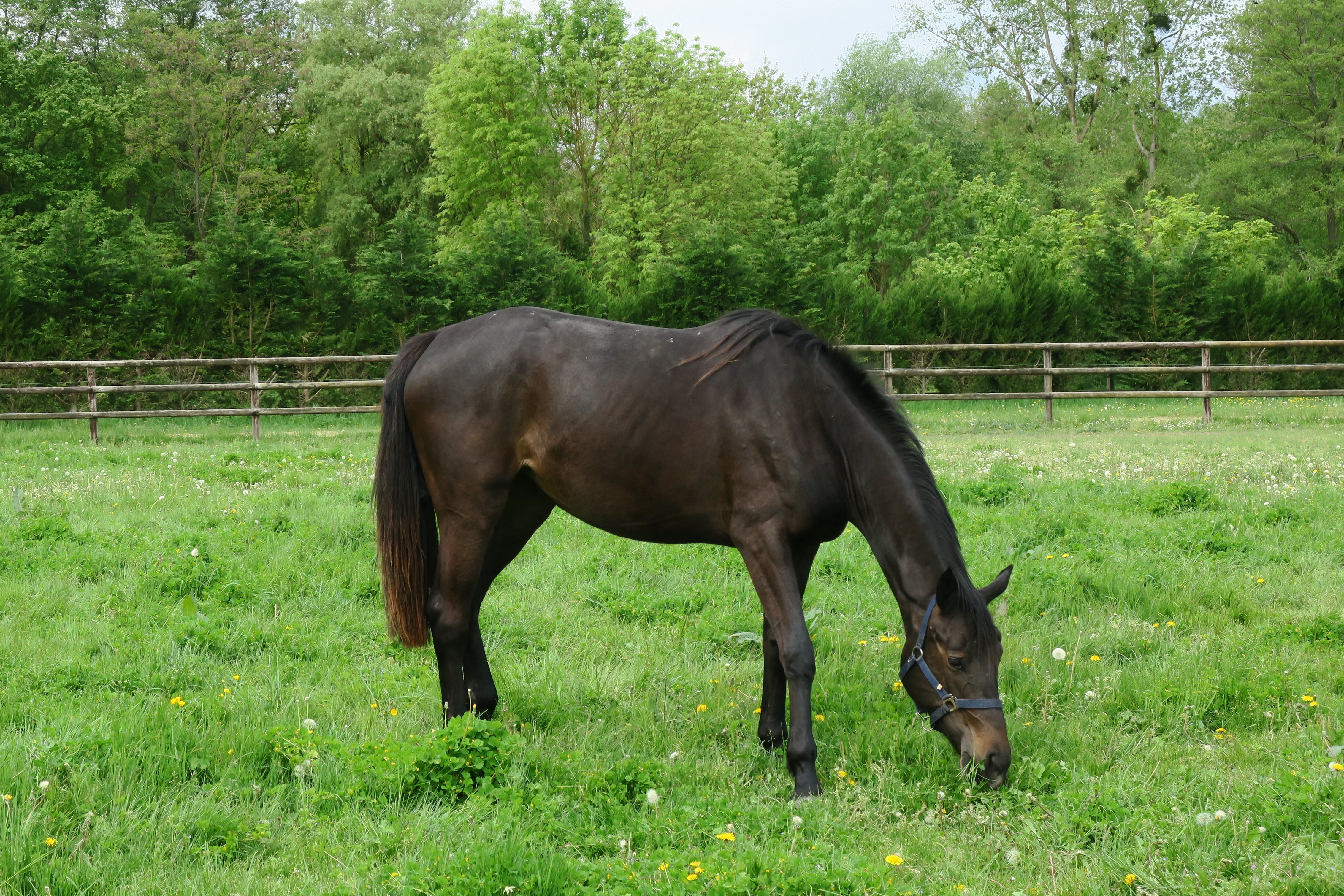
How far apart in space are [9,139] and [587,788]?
3125 centimetres

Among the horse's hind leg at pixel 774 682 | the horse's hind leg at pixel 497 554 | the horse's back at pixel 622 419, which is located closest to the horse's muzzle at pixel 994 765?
the horse's hind leg at pixel 774 682

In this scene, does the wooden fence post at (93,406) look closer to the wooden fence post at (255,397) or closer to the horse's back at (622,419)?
the wooden fence post at (255,397)

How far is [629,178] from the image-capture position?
29.4 m

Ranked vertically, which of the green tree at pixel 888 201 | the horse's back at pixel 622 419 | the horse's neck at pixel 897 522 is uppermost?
the green tree at pixel 888 201

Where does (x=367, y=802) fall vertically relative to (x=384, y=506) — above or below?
below

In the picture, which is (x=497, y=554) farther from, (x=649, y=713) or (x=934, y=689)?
(x=934, y=689)

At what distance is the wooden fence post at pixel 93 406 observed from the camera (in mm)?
13961

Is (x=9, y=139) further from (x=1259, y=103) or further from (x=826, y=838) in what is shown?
(x=1259, y=103)

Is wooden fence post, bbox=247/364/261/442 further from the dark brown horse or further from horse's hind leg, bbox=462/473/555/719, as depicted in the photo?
horse's hind leg, bbox=462/473/555/719

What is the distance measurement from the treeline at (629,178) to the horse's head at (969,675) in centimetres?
1556

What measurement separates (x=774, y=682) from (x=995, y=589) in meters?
0.99

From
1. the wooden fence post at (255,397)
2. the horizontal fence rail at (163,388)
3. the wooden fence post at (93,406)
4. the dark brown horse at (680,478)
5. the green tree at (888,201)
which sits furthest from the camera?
the green tree at (888,201)

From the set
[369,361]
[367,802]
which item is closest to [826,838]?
[367,802]

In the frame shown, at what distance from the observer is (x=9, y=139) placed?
1066 inches
